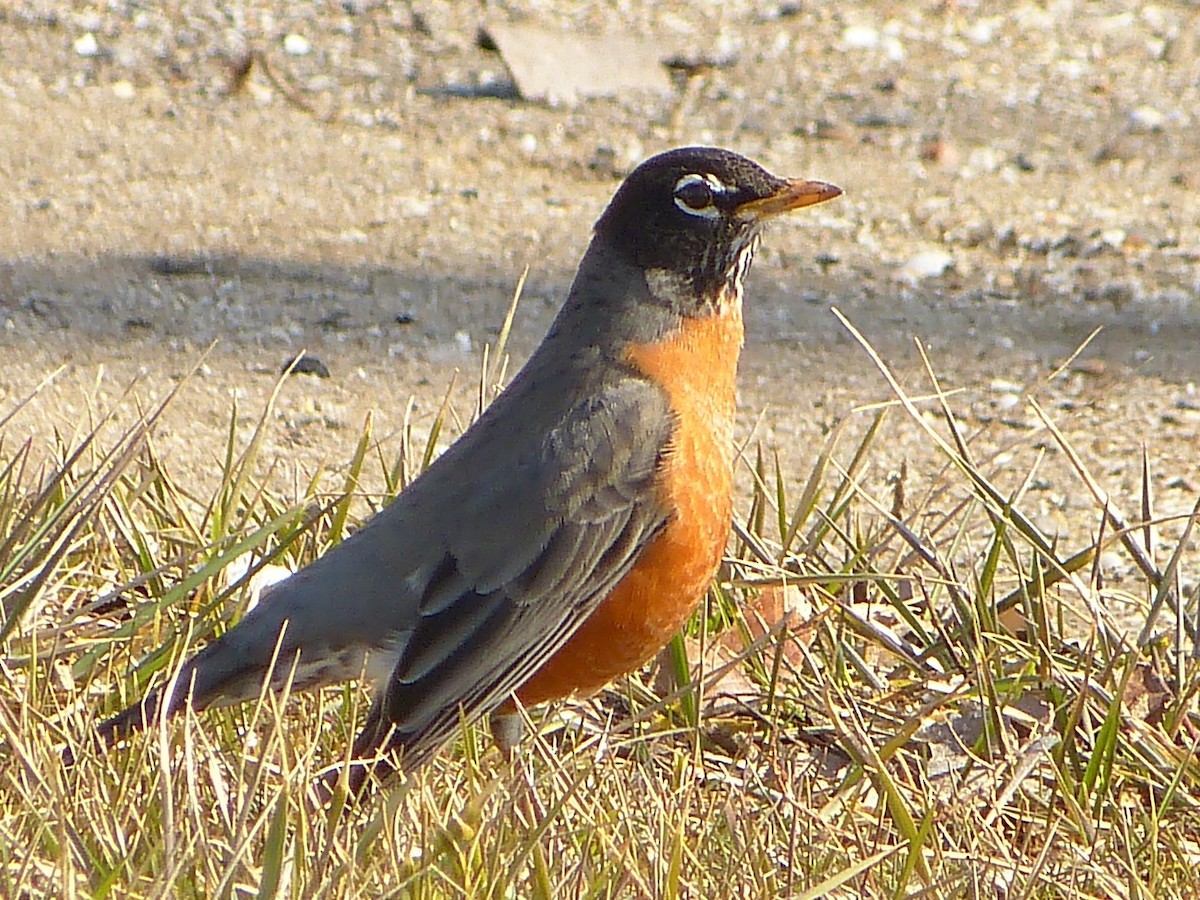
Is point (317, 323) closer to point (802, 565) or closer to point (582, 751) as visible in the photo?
point (802, 565)

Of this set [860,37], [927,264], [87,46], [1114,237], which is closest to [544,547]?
[927,264]

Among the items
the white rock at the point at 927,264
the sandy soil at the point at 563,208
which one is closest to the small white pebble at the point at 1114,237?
the sandy soil at the point at 563,208

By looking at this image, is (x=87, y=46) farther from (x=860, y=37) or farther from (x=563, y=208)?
(x=860, y=37)

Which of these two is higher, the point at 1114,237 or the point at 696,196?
the point at 696,196

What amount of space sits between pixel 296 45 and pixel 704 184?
3.89 metres

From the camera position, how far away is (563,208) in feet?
19.2

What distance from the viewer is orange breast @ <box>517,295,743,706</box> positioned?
2.98 metres

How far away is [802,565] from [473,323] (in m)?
1.92

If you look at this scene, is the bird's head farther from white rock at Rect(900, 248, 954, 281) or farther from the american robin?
white rock at Rect(900, 248, 954, 281)

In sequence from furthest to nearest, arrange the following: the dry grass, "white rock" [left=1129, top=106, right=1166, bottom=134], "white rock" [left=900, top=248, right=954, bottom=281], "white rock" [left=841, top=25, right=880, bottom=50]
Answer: "white rock" [left=841, top=25, right=880, bottom=50]
"white rock" [left=1129, top=106, right=1166, bottom=134]
"white rock" [left=900, top=248, right=954, bottom=281]
the dry grass

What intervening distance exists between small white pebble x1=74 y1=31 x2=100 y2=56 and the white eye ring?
13.0ft

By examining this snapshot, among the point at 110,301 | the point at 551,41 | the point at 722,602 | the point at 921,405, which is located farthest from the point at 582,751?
the point at 551,41

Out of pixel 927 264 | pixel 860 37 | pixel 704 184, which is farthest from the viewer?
pixel 860 37

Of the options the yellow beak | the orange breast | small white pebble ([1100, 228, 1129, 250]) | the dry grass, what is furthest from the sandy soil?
the orange breast
